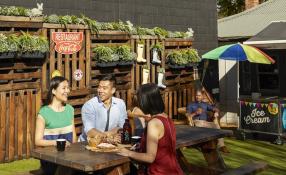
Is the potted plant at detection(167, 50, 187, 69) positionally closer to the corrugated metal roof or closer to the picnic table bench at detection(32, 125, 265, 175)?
the corrugated metal roof

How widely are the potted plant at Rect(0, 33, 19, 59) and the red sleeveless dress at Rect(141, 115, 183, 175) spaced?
4.25 m

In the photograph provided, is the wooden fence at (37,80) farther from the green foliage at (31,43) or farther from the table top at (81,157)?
the table top at (81,157)

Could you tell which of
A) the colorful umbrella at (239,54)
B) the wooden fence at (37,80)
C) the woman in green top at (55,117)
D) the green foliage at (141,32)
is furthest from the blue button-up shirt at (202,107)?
the woman in green top at (55,117)

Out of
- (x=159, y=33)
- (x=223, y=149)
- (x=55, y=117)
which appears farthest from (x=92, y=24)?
(x=55, y=117)

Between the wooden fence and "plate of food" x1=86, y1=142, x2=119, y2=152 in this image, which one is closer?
"plate of food" x1=86, y1=142, x2=119, y2=152

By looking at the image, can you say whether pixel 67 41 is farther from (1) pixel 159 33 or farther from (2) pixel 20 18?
(1) pixel 159 33

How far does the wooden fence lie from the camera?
8117 millimetres

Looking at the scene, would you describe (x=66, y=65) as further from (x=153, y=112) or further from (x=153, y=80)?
(x=153, y=112)

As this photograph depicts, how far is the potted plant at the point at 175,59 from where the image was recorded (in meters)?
11.8

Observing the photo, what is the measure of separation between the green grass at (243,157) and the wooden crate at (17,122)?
22 cm

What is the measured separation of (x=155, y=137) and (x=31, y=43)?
4.62 meters

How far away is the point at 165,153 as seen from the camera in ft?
14.0

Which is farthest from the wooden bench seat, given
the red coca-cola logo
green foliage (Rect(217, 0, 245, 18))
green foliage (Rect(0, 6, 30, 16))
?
green foliage (Rect(217, 0, 245, 18))

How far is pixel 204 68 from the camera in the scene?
14391mm
